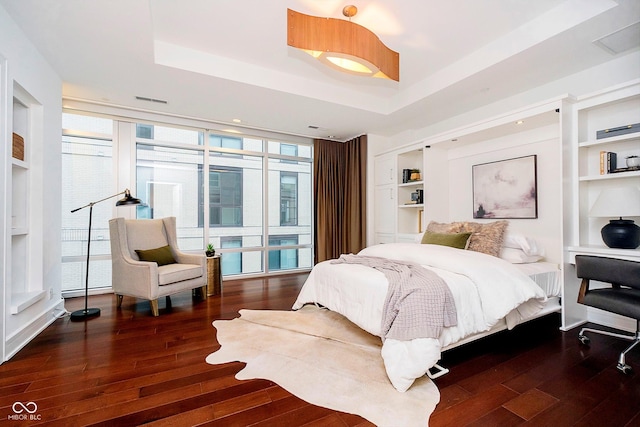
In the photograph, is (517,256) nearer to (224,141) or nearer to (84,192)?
(224,141)

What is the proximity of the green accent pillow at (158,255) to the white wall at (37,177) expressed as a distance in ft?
2.51

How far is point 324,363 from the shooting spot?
2043 millimetres

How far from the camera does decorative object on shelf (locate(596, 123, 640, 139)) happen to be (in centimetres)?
252

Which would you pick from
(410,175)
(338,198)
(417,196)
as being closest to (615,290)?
(417,196)

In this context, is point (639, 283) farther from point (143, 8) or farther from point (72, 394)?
point (143, 8)

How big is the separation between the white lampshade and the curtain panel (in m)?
3.16

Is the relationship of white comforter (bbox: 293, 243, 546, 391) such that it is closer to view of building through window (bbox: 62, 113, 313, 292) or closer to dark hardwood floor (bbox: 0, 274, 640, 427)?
dark hardwood floor (bbox: 0, 274, 640, 427)

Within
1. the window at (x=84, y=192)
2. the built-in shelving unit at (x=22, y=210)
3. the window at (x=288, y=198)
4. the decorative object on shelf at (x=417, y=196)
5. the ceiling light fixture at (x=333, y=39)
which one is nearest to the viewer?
the ceiling light fixture at (x=333, y=39)

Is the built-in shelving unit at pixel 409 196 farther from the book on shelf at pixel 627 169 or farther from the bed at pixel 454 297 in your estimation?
the book on shelf at pixel 627 169

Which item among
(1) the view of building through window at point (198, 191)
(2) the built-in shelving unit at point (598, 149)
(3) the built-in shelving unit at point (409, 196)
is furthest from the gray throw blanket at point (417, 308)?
(1) the view of building through window at point (198, 191)

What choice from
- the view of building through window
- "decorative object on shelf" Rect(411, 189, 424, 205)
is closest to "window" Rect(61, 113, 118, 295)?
the view of building through window

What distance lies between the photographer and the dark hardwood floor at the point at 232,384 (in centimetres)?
153

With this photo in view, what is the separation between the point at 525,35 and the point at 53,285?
5078 millimetres

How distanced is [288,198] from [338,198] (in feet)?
3.08
